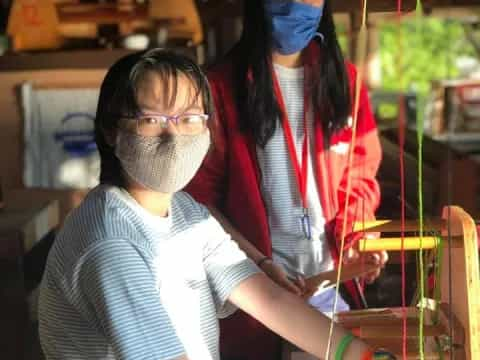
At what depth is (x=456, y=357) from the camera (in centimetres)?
95

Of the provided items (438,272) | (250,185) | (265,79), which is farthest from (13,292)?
(438,272)

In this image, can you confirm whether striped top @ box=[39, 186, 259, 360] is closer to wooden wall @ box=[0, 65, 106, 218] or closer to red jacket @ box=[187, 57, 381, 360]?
red jacket @ box=[187, 57, 381, 360]

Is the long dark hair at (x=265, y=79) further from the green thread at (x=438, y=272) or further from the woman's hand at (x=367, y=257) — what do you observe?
the green thread at (x=438, y=272)

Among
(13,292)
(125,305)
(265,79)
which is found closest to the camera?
(125,305)

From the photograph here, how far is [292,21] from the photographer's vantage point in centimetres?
131

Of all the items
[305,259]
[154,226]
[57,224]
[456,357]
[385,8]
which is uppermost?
[385,8]

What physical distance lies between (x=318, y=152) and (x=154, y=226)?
500 millimetres

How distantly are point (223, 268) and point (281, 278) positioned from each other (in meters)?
0.18

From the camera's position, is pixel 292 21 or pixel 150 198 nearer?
pixel 150 198

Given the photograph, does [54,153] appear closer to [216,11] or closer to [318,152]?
[216,11]

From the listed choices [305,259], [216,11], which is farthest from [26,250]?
[216,11]

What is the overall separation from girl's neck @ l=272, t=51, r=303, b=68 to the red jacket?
3.5 inches

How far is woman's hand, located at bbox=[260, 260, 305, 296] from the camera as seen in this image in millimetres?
1250

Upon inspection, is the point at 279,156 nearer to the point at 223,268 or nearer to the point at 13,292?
the point at 223,268
